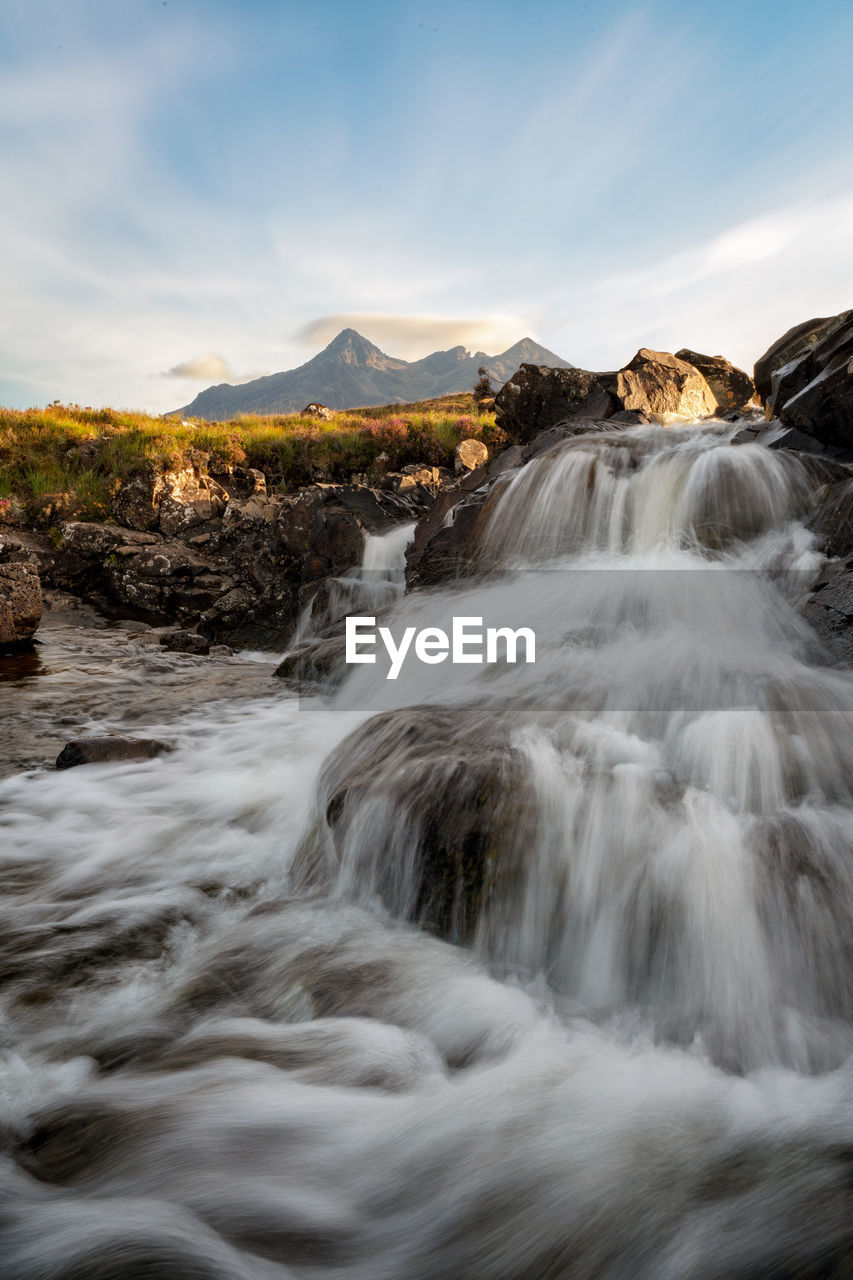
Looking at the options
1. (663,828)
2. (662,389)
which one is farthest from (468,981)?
(662,389)

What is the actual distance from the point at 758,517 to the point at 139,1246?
24.4 feet

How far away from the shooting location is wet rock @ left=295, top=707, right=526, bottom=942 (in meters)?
2.86

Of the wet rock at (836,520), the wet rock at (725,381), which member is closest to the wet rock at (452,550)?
the wet rock at (836,520)

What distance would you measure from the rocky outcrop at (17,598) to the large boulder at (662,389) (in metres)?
10.6

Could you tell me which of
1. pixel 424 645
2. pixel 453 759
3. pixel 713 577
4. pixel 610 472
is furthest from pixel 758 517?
pixel 453 759

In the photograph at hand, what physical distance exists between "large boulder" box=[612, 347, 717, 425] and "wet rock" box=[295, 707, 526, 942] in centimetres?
1083

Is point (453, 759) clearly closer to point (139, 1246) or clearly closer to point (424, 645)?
point (139, 1246)

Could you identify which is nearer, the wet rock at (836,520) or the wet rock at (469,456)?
the wet rock at (836,520)

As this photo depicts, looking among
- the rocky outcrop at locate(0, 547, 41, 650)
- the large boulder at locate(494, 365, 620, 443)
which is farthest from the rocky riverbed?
the large boulder at locate(494, 365, 620, 443)

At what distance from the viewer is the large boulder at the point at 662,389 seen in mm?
12516

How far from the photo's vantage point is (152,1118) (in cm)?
188

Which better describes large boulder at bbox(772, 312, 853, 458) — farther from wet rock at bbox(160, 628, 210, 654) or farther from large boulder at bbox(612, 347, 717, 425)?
wet rock at bbox(160, 628, 210, 654)

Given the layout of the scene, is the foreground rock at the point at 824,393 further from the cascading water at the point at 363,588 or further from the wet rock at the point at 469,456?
the wet rock at the point at 469,456

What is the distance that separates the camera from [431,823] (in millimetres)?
2996
